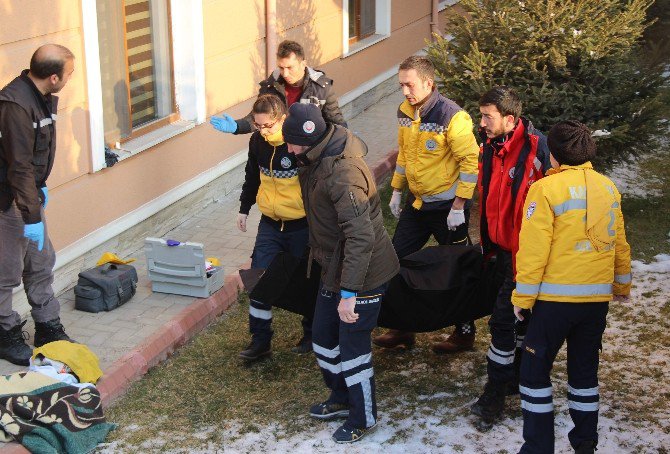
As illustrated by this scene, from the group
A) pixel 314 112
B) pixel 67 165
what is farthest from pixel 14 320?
pixel 314 112

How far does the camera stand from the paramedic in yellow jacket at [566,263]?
5.04 meters

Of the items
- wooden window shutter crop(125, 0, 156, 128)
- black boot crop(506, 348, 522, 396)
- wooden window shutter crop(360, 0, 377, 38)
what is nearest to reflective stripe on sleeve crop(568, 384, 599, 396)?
black boot crop(506, 348, 522, 396)

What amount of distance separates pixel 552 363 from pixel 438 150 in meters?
1.89

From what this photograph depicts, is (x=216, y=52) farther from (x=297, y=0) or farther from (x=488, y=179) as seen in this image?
(x=488, y=179)

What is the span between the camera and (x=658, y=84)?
9578 millimetres

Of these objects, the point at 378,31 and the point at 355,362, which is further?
the point at 378,31

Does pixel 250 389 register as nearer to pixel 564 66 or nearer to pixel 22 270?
pixel 22 270

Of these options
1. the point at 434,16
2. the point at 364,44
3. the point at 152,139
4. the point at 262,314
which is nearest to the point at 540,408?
the point at 262,314

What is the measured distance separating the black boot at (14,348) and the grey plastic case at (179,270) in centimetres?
135

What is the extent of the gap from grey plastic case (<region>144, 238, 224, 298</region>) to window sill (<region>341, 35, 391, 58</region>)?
19.8ft

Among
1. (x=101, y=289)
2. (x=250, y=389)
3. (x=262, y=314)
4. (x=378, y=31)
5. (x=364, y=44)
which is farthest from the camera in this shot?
(x=378, y=31)

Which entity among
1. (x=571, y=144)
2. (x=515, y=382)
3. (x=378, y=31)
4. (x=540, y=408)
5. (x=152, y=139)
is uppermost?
(x=571, y=144)

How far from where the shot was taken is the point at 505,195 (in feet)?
19.0

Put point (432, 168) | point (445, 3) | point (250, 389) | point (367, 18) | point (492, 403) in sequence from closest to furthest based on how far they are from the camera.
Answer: point (492, 403) < point (250, 389) < point (432, 168) < point (367, 18) < point (445, 3)
